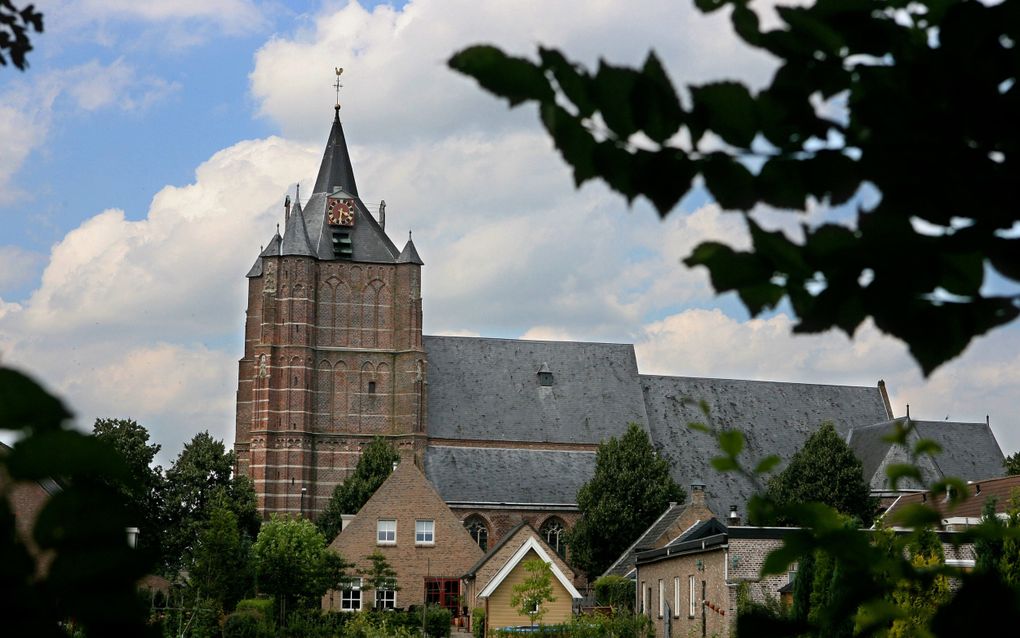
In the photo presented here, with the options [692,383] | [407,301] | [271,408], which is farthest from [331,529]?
[692,383]

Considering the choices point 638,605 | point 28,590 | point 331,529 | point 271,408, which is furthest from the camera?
point 271,408

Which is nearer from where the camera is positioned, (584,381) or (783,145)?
(783,145)

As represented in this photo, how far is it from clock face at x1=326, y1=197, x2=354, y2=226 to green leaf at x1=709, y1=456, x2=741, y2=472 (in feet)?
214

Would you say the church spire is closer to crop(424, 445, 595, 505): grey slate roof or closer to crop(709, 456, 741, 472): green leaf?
crop(424, 445, 595, 505): grey slate roof

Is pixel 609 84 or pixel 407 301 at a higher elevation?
pixel 407 301

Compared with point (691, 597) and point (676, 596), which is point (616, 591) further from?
point (691, 597)

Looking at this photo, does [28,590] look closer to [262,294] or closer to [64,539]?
[64,539]

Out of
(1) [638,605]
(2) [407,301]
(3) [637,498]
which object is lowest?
(1) [638,605]

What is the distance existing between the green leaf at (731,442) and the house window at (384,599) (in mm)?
43485

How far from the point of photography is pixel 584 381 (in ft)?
217

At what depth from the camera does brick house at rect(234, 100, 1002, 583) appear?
6159 cm

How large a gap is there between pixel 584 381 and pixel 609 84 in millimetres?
64832

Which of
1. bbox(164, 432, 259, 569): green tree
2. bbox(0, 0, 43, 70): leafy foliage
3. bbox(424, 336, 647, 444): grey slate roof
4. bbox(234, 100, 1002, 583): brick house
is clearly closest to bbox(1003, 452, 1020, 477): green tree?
bbox(234, 100, 1002, 583): brick house

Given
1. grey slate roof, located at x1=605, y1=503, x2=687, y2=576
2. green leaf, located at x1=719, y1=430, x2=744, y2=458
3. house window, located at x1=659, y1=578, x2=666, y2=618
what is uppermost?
grey slate roof, located at x1=605, y1=503, x2=687, y2=576
